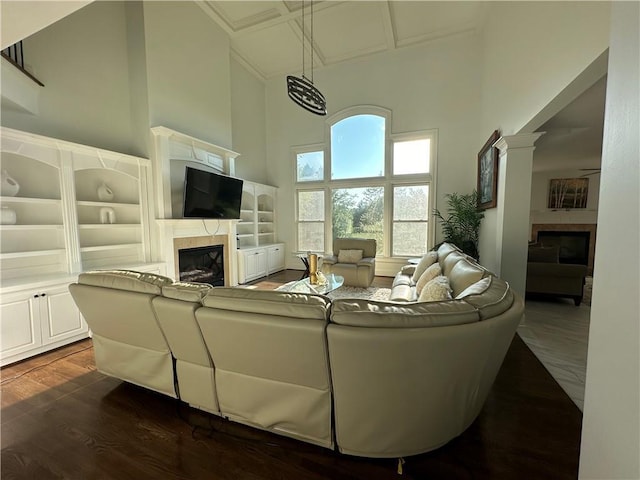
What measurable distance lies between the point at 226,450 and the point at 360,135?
636 centimetres

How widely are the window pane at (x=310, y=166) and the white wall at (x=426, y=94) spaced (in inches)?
13.9

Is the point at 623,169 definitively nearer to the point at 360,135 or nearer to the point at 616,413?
the point at 616,413

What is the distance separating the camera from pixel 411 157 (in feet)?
20.3

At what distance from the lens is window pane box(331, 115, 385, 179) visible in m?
6.40

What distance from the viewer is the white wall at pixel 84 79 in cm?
313

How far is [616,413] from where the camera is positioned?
29.4 inches

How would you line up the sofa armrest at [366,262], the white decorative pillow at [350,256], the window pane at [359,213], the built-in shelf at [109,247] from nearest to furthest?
1. the built-in shelf at [109,247]
2. the sofa armrest at [366,262]
3. the white decorative pillow at [350,256]
4. the window pane at [359,213]

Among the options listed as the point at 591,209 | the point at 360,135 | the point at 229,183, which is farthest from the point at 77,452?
the point at 591,209

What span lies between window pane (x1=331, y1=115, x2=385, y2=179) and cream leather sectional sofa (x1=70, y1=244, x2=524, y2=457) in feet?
17.0

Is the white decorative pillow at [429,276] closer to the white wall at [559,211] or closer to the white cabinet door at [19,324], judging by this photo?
the white cabinet door at [19,324]

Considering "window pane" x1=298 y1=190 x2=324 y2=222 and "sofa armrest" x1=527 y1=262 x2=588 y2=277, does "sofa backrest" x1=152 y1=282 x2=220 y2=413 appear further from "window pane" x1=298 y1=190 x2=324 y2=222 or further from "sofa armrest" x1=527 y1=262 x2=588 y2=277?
"window pane" x1=298 y1=190 x2=324 y2=222

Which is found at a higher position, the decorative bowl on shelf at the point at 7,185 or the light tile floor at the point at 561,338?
the decorative bowl on shelf at the point at 7,185

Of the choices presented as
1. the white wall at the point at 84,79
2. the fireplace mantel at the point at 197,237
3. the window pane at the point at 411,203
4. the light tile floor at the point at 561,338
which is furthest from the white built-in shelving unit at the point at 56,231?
the window pane at the point at 411,203

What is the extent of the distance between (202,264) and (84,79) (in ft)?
9.91
